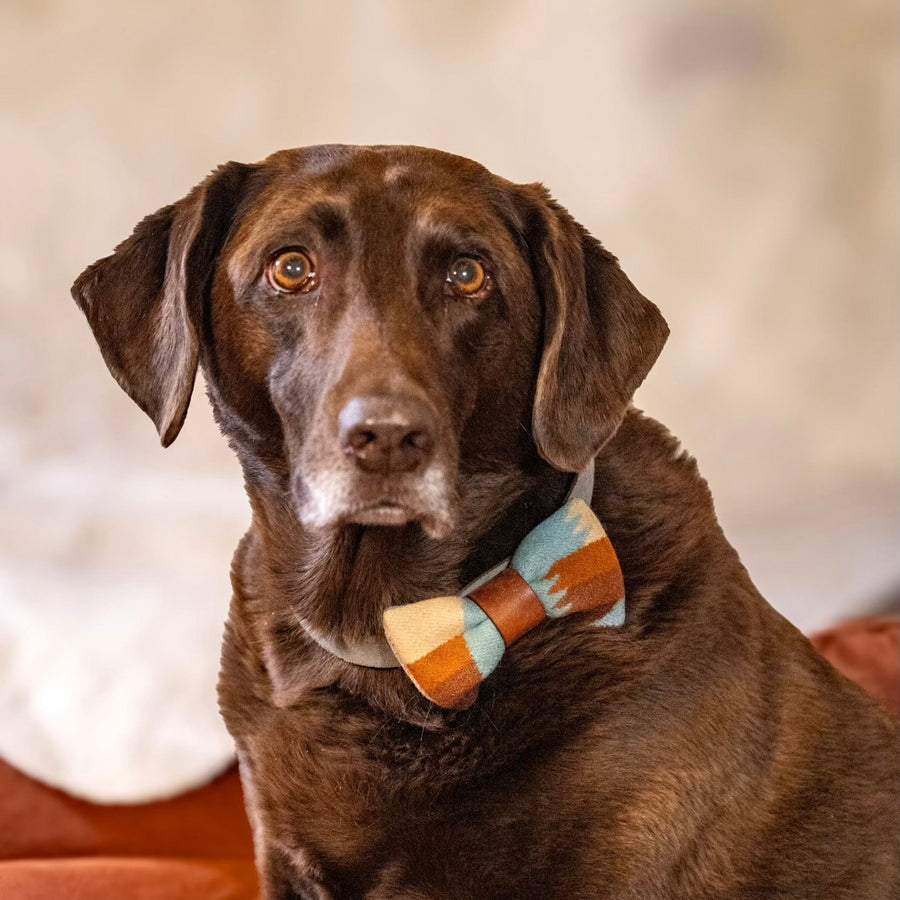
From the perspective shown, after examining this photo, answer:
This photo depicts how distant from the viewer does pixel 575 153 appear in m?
3.13

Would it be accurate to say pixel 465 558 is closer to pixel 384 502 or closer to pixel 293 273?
pixel 384 502

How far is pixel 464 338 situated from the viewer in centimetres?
181

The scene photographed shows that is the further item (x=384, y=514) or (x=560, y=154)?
(x=560, y=154)

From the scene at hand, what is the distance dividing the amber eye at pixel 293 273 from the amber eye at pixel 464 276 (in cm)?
21

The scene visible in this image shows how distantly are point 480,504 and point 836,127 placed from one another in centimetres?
183

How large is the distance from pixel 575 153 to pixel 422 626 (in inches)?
68.9

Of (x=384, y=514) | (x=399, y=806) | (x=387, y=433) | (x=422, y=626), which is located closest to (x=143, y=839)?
(x=399, y=806)

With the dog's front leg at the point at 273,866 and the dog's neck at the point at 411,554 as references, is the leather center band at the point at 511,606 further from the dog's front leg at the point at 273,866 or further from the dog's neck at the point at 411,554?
the dog's front leg at the point at 273,866

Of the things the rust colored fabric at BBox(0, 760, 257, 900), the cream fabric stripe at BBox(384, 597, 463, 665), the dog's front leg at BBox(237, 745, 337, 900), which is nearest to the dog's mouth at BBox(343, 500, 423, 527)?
the cream fabric stripe at BBox(384, 597, 463, 665)

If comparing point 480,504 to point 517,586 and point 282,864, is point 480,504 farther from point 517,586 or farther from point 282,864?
point 282,864

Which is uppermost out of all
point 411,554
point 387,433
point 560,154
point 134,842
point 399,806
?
point 560,154

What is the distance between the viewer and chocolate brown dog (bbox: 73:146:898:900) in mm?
1718

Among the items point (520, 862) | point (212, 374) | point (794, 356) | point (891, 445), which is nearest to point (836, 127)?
point (794, 356)

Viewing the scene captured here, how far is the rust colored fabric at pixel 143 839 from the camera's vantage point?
8.33ft
